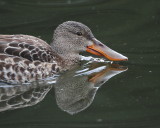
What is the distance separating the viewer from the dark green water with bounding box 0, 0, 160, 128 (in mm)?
7188

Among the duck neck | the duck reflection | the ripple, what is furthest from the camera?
the ripple

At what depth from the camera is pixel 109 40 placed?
10.5m

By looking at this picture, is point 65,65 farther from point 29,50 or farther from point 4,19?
point 4,19

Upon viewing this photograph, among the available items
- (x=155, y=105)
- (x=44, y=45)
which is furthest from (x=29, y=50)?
(x=155, y=105)

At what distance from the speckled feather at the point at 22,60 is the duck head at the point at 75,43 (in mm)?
573

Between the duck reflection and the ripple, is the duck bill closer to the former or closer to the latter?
the duck reflection

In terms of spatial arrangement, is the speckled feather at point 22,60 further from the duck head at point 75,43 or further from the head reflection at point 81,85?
the duck head at point 75,43

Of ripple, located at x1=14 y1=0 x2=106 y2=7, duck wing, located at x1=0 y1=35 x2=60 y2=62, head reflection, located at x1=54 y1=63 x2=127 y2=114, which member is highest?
duck wing, located at x1=0 y1=35 x2=60 y2=62

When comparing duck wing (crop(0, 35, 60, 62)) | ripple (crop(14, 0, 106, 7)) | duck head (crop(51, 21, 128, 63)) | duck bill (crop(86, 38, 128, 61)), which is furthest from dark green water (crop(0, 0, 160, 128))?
duck wing (crop(0, 35, 60, 62))

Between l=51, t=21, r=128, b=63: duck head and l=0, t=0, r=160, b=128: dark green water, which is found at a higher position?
l=51, t=21, r=128, b=63: duck head

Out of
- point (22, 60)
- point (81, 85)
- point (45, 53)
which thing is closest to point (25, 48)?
point (22, 60)

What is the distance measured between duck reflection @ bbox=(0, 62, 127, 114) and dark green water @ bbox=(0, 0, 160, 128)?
0.46ft

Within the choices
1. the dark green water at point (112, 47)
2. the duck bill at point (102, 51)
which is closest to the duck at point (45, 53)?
the duck bill at point (102, 51)

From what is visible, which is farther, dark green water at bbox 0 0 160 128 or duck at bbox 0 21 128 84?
duck at bbox 0 21 128 84
